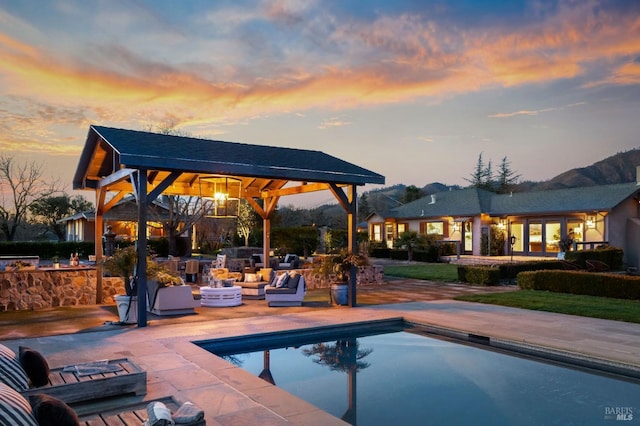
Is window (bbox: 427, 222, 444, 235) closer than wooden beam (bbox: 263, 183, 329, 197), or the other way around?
wooden beam (bbox: 263, 183, 329, 197)

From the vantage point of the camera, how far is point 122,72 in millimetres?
15133

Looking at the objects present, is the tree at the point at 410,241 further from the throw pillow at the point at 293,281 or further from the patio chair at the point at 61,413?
the patio chair at the point at 61,413

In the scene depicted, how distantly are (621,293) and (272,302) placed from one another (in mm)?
8915

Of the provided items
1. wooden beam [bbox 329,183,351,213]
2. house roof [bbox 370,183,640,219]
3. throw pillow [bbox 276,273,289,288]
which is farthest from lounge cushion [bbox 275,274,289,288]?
house roof [bbox 370,183,640,219]

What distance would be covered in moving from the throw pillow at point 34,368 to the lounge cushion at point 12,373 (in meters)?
0.13

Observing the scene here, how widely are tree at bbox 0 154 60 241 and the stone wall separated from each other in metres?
23.7

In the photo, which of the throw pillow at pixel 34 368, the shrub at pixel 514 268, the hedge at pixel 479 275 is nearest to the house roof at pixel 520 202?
the shrub at pixel 514 268

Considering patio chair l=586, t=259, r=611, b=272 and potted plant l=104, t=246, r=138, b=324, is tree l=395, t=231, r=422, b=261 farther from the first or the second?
potted plant l=104, t=246, r=138, b=324

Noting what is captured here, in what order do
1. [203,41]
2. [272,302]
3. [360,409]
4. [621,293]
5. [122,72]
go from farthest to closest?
[122,72] < [203,41] < [621,293] < [272,302] < [360,409]

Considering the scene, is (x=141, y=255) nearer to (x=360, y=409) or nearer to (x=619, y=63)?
(x=360, y=409)

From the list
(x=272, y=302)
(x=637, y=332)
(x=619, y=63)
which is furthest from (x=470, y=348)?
(x=619, y=63)

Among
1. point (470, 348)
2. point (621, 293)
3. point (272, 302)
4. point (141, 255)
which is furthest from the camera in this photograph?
point (621, 293)

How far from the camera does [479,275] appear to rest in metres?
16.3

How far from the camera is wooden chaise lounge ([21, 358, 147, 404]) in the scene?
14.4 feet
